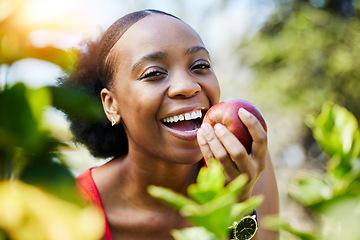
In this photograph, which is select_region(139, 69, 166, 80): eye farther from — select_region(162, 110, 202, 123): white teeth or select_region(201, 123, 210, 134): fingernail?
select_region(201, 123, 210, 134): fingernail

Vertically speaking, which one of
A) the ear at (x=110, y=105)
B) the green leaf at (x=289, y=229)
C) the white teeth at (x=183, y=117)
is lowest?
the ear at (x=110, y=105)

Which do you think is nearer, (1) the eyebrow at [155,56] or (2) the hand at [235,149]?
(2) the hand at [235,149]

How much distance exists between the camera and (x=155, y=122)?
1.88 metres

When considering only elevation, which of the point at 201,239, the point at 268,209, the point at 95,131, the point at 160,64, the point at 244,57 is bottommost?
the point at 244,57

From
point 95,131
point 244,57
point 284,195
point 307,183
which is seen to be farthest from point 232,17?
point 307,183

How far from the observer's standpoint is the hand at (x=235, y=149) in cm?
154

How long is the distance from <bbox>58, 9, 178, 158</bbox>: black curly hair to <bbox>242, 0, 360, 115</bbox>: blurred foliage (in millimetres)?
7180

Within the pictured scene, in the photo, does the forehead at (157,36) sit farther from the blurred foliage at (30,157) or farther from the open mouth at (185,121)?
the blurred foliage at (30,157)

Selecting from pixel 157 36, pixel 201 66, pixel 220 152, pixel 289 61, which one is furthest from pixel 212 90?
pixel 289 61

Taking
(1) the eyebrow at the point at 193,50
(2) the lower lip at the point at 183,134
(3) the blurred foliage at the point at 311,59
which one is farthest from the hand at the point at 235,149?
(3) the blurred foliage at the point at 311,59

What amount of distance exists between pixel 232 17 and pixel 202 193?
11.0m

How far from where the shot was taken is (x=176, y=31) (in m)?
1.94

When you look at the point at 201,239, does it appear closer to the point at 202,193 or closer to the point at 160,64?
the point at 202,193

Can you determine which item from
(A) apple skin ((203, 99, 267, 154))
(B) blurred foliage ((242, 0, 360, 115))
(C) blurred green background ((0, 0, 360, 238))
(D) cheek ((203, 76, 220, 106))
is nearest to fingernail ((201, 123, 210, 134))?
(A) apple skin ((203, 99, 267, 154))
